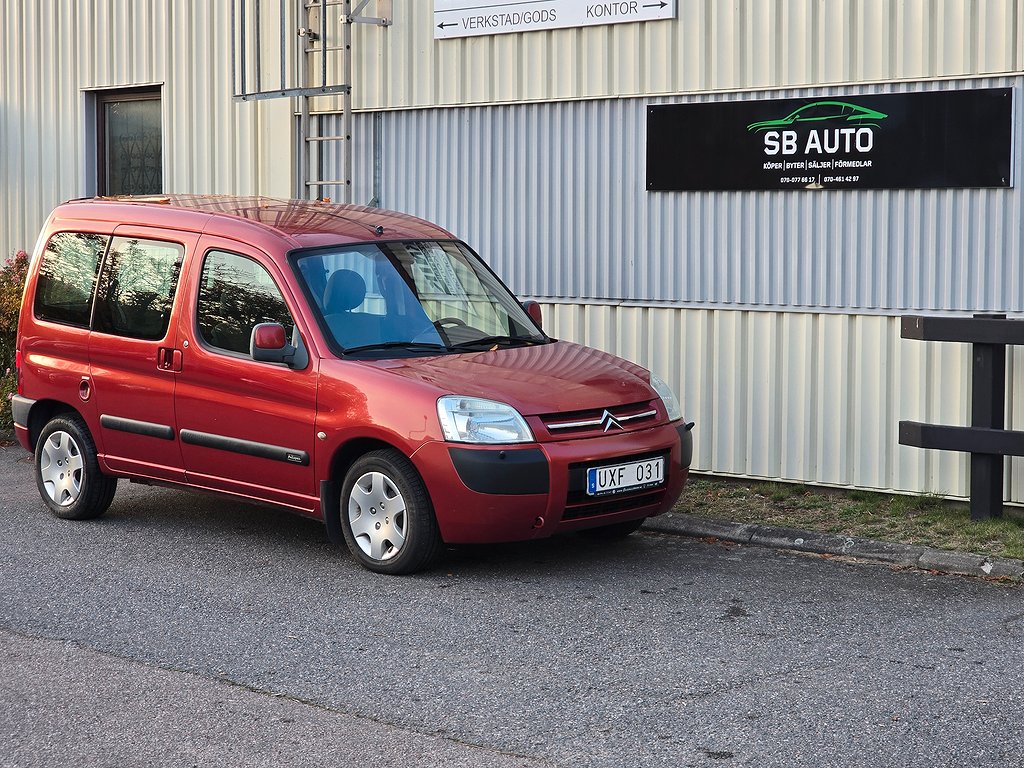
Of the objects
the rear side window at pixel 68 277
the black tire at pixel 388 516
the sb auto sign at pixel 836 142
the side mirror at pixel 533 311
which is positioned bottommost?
the black tire at pixel 388 516

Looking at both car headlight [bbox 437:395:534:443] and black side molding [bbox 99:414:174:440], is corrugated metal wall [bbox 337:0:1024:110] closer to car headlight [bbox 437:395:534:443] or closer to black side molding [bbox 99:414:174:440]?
car headlight [bbox 437:395:534:443]

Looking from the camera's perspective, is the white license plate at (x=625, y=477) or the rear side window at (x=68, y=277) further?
the rear side window at (x=68, y=277)

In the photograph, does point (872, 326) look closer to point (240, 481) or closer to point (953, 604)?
point (953, 604)

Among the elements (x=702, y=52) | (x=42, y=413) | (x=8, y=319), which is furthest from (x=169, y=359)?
(x=8, y=319)

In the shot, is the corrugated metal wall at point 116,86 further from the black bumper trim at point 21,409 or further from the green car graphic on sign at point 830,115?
the green car graphic on sign at point 830,115

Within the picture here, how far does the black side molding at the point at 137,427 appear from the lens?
825 centimetres

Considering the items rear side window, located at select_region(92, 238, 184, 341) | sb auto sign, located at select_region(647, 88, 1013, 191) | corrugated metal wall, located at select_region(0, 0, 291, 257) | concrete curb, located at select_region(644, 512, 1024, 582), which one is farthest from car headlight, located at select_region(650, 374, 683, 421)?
corrugated metal wall, located at select_region(0, 0, 291, 257)

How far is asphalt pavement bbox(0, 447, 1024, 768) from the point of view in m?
5.06

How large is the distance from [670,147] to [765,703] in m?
5.57

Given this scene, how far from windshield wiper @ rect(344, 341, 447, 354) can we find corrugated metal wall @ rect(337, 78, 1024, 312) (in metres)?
2.94

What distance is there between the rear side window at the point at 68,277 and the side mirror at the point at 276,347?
5.17 feet

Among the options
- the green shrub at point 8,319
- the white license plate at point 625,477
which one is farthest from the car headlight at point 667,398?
the green shrub at point 8,319

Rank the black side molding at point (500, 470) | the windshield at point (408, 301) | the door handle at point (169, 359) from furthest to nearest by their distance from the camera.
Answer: the door handle at point (169, 359), the windshield at point (408, 301), the black side molding at point (500, 470)

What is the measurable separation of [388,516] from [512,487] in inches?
28.5
